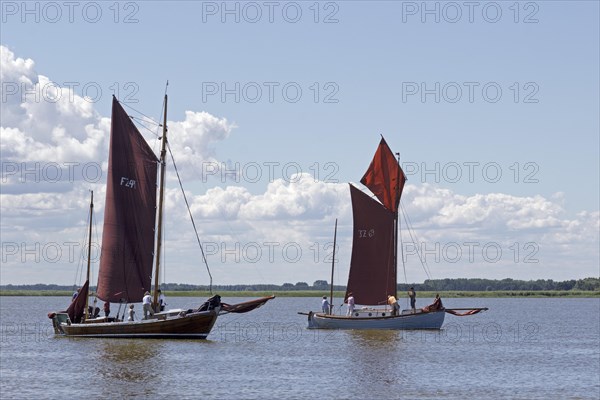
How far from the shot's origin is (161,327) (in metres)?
63.1

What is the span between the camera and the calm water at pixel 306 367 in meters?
41.7

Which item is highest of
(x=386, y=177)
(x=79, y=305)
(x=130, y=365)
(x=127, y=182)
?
(x=386, y=177)

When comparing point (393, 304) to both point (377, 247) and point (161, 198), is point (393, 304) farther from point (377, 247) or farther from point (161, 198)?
point (161, 198)

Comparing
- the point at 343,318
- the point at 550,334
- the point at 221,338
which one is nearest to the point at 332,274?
the point at 343,318

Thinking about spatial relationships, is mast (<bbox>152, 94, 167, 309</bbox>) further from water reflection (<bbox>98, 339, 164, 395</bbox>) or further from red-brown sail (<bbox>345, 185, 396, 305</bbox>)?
red-brown sail (<bbox>345, 185, 396, 305</bbox>)

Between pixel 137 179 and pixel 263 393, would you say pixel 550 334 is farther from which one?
pixel 263 393

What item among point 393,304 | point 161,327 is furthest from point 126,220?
point 393,304

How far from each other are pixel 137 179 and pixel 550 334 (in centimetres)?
3956

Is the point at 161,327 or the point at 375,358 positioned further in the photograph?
the point at 161,327

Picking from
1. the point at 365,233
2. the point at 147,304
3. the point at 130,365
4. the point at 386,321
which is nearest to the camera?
the point at 130,365

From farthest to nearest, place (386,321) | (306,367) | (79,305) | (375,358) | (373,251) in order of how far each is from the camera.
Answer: (373,251) < (386,321) < (79,305) < (375,358) < (306,367)

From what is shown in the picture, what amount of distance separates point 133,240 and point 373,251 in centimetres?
2098

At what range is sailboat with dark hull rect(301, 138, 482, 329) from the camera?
7725 centimetres

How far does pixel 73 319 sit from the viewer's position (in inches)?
2665
